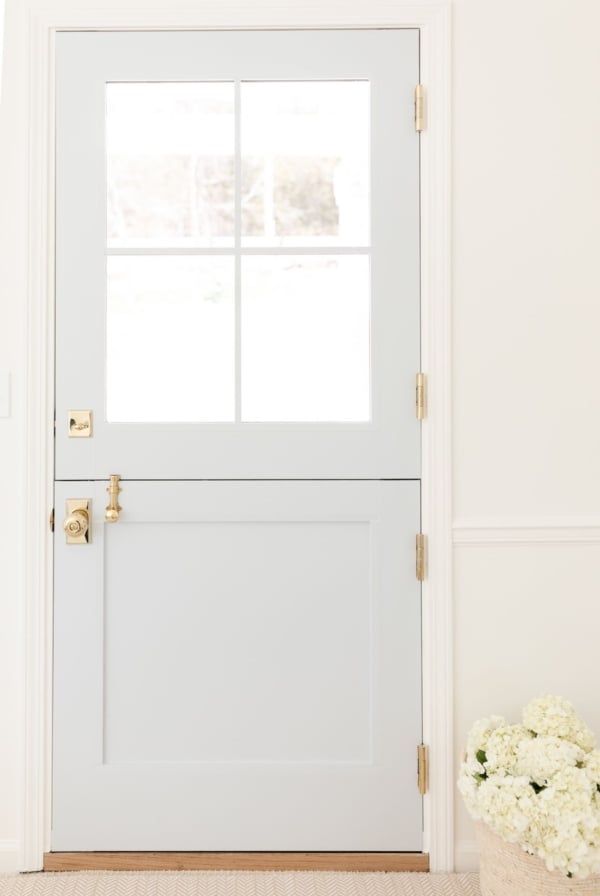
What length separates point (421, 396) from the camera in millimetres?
1943

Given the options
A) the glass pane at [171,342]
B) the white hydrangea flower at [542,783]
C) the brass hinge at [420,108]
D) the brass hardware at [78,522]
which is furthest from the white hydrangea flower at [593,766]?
the brass hinge at [420,108]

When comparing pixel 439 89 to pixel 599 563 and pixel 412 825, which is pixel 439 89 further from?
pixel 412 825

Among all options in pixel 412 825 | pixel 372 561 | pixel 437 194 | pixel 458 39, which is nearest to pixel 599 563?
pixel 372 561

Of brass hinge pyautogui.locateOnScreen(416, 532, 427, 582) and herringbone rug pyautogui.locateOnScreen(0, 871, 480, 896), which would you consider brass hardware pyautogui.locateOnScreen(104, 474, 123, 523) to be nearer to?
brass hinge pyautogui.locateOnScreen(416, 532, 427, 582)

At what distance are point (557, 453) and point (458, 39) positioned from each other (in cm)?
107

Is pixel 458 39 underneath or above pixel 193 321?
above

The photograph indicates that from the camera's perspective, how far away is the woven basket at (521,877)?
1.63 meters

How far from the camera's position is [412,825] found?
6.48ft

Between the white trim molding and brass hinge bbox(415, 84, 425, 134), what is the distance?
3.27 ft

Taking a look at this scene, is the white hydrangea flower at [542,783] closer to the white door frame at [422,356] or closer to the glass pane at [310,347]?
the white door frame at [422,356]

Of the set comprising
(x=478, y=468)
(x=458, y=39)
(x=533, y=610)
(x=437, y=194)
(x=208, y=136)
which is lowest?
(x=533, y=610)

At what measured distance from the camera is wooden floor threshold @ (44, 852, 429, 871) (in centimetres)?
197

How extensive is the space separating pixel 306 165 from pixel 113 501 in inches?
38.8

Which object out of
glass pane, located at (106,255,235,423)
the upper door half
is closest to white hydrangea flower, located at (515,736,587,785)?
the upper door half
